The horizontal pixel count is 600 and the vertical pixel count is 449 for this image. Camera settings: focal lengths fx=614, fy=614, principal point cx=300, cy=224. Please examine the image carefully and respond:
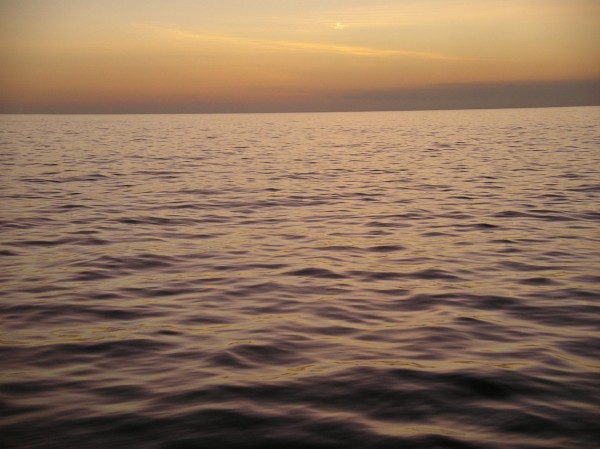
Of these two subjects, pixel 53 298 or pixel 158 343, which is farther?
pixel 53 298

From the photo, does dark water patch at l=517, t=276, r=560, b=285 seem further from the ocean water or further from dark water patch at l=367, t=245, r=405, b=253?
dark water patch at l=367, t=245, r=405, b=253

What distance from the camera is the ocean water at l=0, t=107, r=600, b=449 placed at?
16.7 ft

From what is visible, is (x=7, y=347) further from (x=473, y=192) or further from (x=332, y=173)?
(x=332, y=173)

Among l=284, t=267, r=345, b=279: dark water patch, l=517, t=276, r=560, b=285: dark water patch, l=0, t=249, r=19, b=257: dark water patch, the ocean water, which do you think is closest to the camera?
the ocean water

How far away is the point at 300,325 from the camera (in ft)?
25.4

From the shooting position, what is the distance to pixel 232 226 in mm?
15000

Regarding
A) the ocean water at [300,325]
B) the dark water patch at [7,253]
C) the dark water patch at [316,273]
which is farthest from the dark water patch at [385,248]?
the dark water patch at [7,253]

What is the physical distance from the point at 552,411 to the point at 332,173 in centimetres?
2362

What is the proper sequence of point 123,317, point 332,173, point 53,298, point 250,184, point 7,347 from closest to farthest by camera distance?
point 7,347
point 123,317
point 53,298
point 250,184
point 332,173

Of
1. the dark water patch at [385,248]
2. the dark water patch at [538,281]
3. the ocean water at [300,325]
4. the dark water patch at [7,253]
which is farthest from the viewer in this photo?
the dark water patch at [385,248]

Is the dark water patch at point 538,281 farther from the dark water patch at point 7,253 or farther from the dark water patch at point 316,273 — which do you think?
the dark water patch at point 7,253

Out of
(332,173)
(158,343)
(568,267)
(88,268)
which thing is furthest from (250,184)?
(158,343)

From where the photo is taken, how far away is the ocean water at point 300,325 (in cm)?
509

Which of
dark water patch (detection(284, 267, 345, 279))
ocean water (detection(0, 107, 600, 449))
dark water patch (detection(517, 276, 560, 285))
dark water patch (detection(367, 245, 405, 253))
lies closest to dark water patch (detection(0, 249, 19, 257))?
ocean water (detection(0, 107, 600, 449))
